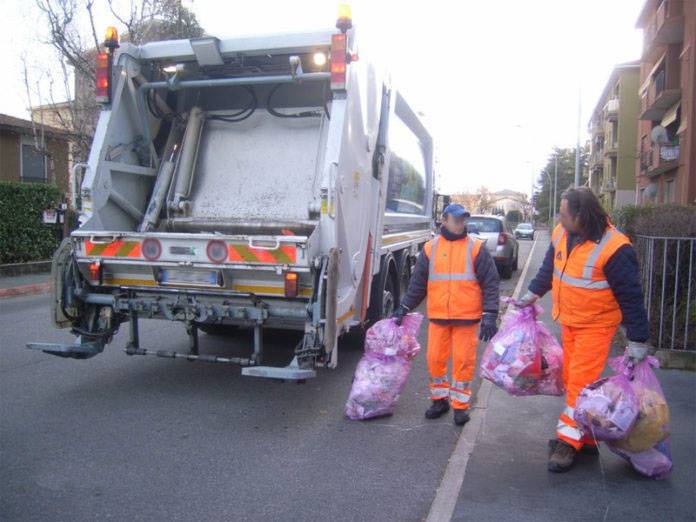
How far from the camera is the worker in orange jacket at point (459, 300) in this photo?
456 centimetres

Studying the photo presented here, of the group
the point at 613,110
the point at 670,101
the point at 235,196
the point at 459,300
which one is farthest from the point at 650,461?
the point at 613,110

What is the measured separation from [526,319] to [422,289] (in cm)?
86

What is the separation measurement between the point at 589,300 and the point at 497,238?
10668 mm

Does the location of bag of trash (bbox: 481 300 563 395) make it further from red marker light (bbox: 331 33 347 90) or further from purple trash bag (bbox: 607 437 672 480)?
red marker light (bbox: 331 33 347 90)

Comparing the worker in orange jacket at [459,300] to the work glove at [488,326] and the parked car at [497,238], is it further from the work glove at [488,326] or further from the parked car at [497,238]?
the parked car at [497,238]

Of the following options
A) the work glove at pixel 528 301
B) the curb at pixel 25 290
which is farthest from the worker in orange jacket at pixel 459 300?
the curb at pixel 25 290

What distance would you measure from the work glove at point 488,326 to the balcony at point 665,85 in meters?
20.7

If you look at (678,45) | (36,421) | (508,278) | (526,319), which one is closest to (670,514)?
(526,319)

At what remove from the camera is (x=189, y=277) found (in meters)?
5.04

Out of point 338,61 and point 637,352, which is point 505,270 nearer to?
point 338,61

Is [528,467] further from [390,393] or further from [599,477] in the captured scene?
[390,393]

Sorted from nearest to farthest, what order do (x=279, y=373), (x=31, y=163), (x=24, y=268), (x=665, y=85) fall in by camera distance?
1. (x=279, y=373)
2. (x=24, y=268)
3. (x=31, y=163)
4. (x=665, y=85)

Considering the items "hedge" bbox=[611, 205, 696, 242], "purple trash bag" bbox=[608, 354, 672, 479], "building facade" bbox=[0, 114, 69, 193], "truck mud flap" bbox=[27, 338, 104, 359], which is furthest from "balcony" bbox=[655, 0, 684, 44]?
"truck mud flap" bbox=[27, 338, 104, 359]

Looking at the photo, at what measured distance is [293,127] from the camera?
587cm
